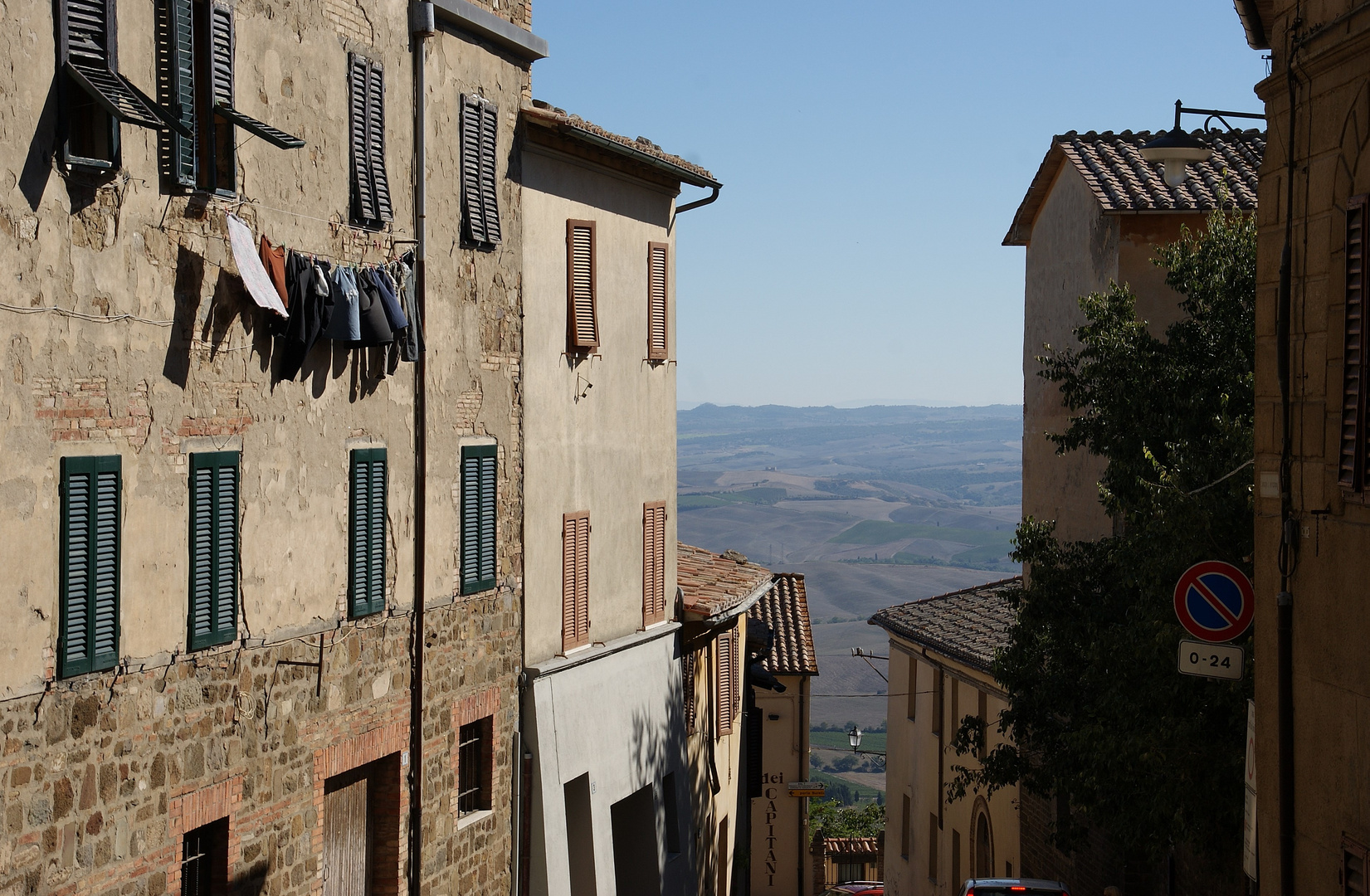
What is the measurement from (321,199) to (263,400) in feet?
6.77

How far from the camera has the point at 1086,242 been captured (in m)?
22.5

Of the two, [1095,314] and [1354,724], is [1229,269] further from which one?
[1354,724]

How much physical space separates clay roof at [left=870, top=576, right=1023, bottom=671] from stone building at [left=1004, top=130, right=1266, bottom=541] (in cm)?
252

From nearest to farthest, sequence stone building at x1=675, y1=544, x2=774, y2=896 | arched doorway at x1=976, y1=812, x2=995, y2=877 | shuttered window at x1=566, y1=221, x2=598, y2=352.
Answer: shuttered window at x1=566, y1=221, x2=598, y2=352 → stone building at x1=675, y1=544, x2=774, y2=896 → arched doorway at x1=976, y1=812, x2=995, y2=877

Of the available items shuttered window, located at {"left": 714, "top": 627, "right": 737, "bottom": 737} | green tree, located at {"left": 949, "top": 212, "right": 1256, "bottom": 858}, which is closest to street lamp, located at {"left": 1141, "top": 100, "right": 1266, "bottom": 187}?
green tree, located at {"left": 949, "top": 212, "right": 1256, "bottom": 858}

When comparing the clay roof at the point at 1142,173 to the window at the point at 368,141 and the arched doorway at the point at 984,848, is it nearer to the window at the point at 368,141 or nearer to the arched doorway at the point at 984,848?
the window at the point at 368,141

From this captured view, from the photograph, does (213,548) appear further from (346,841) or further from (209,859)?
(346,841)

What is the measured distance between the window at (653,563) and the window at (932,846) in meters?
13.9

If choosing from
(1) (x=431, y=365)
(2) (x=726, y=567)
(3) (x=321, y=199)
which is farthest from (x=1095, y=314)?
(2) (x=726, y=567)

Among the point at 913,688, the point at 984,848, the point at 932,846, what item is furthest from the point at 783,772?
the point at 984,848

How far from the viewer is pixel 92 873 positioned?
10492mm

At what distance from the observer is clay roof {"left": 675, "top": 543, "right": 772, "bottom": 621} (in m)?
22.1

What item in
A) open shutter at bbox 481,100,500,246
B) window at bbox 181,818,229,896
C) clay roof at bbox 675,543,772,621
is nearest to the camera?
window at bbox 181,818,229,896

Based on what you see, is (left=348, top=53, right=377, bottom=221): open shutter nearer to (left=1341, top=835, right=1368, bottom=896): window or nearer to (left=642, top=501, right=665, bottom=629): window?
(left=642, top=501, right=665, bottom=629): window
